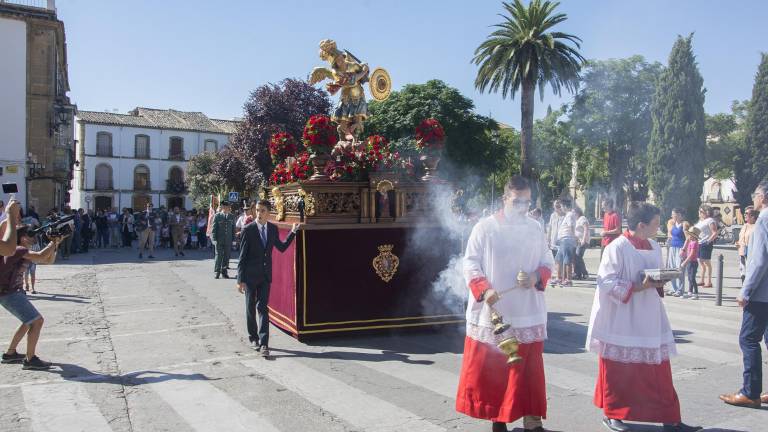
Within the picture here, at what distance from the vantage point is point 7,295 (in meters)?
6.49

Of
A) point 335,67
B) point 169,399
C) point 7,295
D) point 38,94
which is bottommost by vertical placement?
point 169,399

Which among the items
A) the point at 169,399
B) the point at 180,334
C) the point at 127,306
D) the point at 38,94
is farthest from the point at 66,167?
the point at 169,399

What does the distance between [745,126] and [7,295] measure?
56.1 metres

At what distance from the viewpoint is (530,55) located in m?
33.0

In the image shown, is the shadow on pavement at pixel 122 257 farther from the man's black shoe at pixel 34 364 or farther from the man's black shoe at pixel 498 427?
the man's black shoe at pixel 498 427

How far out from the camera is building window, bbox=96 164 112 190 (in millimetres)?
57719

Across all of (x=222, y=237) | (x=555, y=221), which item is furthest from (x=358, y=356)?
(x=555, y=221)

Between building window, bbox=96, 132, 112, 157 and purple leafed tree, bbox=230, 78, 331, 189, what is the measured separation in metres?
29.0

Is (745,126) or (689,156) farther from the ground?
(745,126)

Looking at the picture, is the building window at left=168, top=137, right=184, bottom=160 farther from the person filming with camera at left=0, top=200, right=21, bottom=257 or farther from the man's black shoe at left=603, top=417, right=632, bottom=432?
the man's black shoe at left=603, top=417, right=632, bottom=432

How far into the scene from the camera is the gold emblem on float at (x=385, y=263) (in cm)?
808

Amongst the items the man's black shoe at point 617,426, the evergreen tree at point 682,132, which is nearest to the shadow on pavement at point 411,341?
the man's black shoe at point 617,426

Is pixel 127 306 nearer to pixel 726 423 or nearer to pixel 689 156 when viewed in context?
pixel 726 423

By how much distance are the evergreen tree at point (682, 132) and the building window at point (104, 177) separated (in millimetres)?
47381
